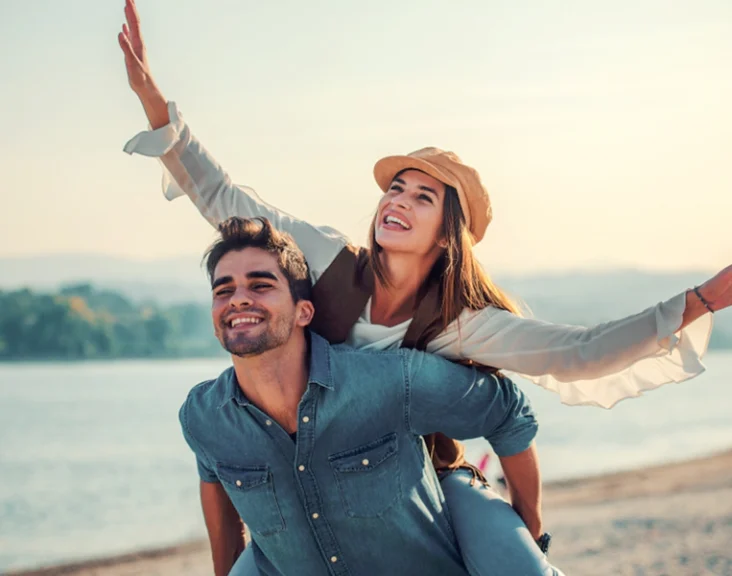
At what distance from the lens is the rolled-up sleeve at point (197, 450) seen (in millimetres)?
3812

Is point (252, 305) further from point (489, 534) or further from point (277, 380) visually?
point (489, 534)

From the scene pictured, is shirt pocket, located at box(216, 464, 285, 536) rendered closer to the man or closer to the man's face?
the man

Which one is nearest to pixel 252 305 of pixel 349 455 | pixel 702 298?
pixel 349 455

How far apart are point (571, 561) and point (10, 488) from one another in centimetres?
839

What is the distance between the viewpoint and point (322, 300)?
394 cm

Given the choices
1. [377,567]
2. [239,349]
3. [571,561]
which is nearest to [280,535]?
[377,567]

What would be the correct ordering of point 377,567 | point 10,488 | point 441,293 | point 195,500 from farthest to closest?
1. point 10,488
2. point 195,500
3. point 441,293
4. point 377,567

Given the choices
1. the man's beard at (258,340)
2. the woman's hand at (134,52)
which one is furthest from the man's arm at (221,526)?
the woman's hand at (134,52)

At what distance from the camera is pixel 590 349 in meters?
3.67

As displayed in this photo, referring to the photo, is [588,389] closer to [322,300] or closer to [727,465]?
[322,300]

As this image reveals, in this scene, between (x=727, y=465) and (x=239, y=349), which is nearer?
(x=239, y=349)

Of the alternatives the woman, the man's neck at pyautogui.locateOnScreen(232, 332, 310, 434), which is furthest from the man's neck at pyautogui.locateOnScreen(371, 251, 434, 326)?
the man's neck at pyautogui.locateOnScreen(232, 332, 310, 434)

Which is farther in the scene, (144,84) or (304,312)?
(144,84)

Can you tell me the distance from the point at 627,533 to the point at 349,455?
7517 mm
